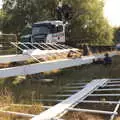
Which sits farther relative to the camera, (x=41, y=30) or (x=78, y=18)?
(x=78, y=18)

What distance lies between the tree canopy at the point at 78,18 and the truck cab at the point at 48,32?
751 centimetres

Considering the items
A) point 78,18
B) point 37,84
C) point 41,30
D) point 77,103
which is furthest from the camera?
point 78,18

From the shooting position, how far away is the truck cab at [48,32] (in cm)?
2481

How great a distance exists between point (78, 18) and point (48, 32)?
10.4 meters

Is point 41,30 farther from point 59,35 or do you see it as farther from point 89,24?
point 89,24

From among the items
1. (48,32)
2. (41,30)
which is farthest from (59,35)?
(41,30)

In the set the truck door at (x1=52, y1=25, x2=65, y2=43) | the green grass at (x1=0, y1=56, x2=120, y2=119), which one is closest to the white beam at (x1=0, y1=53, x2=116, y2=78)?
the green grass at (x1=0, y1=56, x2=120, y2=119)

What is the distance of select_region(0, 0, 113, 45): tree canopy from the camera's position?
34.6 metres

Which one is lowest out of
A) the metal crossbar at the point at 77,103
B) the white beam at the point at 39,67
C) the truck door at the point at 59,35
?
the metal crossbar at the point at 77,103

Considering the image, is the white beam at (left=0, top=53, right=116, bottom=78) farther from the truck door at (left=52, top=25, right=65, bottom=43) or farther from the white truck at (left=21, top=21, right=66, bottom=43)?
the truck door at (left=52, top=25, right=65, bottom=43)

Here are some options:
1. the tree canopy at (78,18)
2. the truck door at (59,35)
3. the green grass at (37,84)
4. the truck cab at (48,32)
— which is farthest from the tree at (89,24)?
the green grass at (37,84)

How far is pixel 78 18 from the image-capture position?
1366 inches

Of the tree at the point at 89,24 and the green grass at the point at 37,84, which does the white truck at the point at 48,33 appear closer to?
the tree at the point at 89,24

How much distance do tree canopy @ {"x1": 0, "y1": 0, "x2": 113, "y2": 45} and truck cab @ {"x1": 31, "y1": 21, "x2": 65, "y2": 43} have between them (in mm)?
7514
